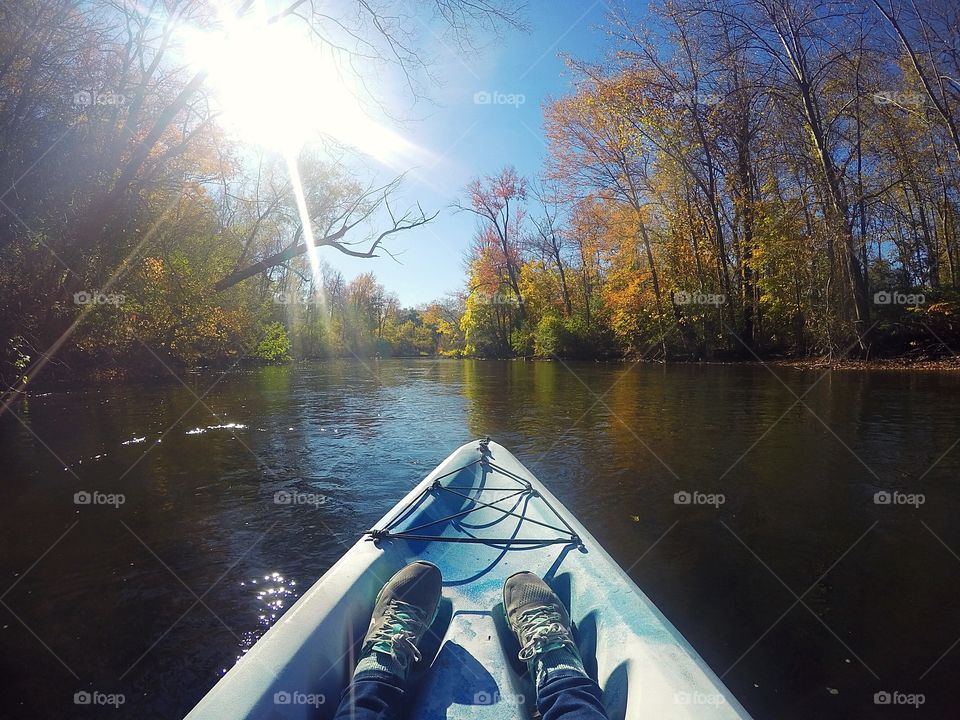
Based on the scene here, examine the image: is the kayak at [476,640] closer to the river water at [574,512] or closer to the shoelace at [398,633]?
the shoelace at [398,633]

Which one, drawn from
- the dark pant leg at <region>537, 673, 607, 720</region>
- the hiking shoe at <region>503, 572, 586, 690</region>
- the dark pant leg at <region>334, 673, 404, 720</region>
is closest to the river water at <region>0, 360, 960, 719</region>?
the hiking shoe at <region>503, 572, 586, 690</region>

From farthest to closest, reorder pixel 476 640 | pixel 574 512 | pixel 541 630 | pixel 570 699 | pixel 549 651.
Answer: pixel 574 512
pixel 476 640
pixel 541 630
pixel 549 651
pixel 570 699

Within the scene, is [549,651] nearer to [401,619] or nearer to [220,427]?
[401,619]

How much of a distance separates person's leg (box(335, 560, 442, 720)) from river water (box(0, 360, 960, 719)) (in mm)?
961

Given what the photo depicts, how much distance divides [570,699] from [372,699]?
577 mm

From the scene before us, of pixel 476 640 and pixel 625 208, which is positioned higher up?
pixel 625 208

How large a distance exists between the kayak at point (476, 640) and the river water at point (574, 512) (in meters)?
0.74

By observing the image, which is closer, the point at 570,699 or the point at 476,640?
the point at 570,699

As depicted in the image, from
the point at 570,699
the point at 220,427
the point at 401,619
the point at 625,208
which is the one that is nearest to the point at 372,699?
the point at 401,619

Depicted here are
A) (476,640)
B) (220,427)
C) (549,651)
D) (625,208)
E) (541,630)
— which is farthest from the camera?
(625,208)

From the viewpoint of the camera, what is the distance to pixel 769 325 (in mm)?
19969

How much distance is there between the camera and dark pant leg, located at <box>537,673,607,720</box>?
1431 mm

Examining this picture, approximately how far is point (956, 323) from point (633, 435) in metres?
14.3

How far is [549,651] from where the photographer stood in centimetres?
176
